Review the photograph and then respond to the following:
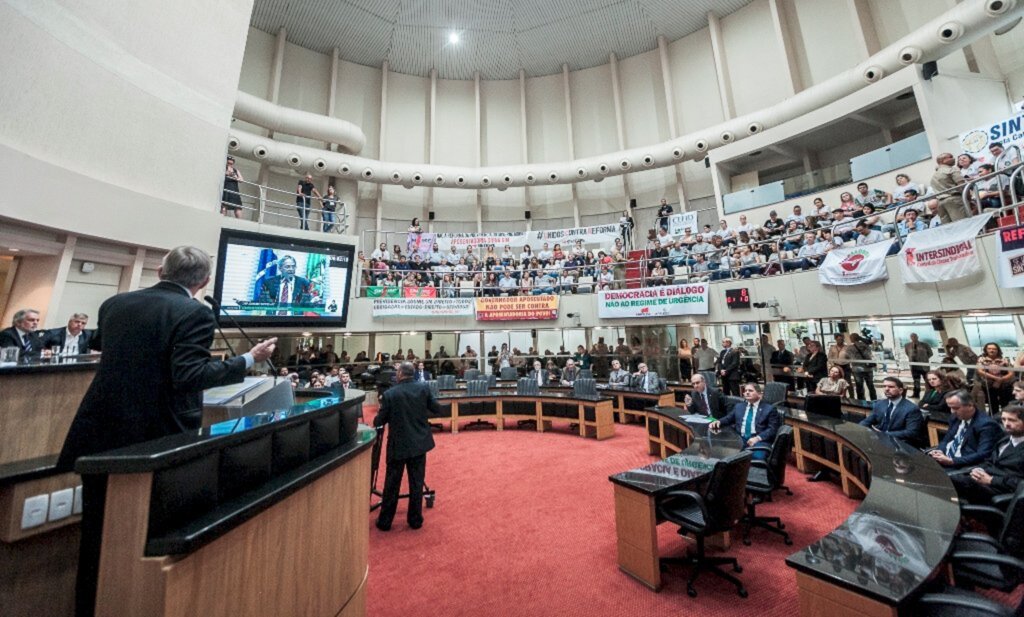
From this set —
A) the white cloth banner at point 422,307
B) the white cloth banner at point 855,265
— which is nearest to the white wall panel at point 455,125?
the white cloth banner at point 422,307

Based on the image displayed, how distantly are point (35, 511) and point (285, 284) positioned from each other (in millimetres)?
9191

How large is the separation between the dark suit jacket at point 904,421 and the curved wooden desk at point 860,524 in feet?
0.85

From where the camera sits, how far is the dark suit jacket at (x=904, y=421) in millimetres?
4750

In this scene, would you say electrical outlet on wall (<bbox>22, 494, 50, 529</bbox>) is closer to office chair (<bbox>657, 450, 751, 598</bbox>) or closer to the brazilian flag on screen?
office chair (<bbox>657, 450, 751, 598</bbox>)

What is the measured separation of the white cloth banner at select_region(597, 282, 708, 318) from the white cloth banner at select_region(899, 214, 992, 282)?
12.7 ft

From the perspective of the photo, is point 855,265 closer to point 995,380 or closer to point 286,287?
point 995,380

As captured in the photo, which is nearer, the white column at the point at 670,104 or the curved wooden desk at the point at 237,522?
the curved wooden desk at the point at 237,522

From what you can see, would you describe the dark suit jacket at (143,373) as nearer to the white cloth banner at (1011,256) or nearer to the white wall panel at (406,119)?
the white cloth banner at (1011,256)

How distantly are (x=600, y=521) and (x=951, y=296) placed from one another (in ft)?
19.9

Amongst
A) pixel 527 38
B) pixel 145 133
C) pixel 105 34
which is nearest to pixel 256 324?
pixel 145 133

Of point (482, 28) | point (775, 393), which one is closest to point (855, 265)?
point (775, 393)

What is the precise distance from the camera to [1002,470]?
3545 mm

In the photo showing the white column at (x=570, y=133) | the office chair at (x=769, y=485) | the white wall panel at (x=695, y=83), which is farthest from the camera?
the white column at (x=570, y=133)

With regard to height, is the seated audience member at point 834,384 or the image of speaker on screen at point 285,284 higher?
the image of speaker on screen at point 285,284
